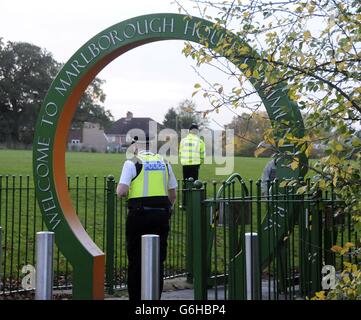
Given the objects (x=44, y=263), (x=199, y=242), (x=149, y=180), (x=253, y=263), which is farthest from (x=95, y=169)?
(x=44, y=263)

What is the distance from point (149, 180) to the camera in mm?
6527

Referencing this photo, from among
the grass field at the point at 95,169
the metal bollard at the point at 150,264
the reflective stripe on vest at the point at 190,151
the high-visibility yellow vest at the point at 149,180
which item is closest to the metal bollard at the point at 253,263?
the metal bollard at the point at 150,264

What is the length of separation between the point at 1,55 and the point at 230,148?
57016 mm

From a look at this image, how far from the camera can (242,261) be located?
609 cm

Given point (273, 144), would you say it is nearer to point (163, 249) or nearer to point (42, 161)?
point (163, 249)

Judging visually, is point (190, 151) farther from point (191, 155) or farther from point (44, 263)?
point (44, 263)

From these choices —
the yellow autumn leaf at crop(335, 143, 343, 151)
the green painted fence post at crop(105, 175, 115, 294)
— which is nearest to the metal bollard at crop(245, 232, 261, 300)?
the yellow autumn leaf at crop(335, 143, 343, 151)

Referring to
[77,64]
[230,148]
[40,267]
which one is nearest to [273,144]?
[230,148]

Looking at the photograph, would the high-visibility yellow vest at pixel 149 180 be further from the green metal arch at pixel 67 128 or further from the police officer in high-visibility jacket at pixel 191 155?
the police officer in high-visibility jacket at pixel 191 155

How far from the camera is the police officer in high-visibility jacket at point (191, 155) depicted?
1270 centimetres

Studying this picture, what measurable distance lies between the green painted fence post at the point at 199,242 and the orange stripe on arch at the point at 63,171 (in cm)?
205

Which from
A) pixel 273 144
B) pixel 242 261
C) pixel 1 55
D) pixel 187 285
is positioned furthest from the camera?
pixel 1 55

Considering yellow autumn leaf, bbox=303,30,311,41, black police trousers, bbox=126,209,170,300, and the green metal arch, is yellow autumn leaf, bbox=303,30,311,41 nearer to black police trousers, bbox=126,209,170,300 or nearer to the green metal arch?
black police trousers, bbox=126,209,170,300

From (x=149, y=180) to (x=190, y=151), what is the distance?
6.21 m
